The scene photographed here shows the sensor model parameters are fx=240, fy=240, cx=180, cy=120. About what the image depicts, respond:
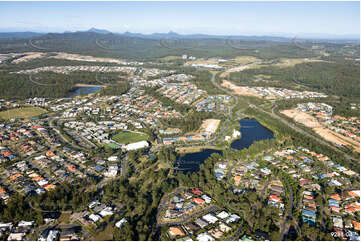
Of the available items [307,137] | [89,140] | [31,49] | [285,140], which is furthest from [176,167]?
[31,49]

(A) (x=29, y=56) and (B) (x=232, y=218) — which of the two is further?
(A) (x=29, y=56)

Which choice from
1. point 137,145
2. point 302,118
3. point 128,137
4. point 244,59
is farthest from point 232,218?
point 244,59

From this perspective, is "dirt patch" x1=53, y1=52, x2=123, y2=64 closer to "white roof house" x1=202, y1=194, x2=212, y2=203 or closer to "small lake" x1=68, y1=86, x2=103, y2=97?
"small lake" x1=68, y1=86, x2=103, y2=97

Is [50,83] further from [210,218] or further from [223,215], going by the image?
[223,215]

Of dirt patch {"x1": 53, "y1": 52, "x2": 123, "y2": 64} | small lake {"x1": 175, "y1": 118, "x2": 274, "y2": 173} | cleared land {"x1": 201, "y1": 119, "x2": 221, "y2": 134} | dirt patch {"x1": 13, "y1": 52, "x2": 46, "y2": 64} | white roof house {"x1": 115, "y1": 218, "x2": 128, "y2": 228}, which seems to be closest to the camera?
white roof house {"x1": 115, "y1": 218, "x2": 128, "y2": 228}

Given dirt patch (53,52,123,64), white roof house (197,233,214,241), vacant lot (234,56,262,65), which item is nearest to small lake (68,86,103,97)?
dirt patch (53,52,123,64)

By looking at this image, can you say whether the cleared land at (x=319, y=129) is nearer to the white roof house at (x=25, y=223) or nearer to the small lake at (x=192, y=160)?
the small lake at (x=192, y=160)
